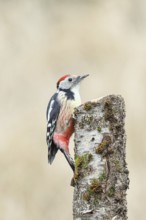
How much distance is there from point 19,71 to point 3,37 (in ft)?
3.05

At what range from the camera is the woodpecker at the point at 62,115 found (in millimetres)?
6438

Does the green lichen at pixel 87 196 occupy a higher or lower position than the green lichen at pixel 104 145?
lower

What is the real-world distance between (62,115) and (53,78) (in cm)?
639

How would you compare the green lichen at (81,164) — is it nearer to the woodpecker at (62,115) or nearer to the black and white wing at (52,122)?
the woodpecker at (62,115)

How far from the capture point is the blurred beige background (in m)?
11.7

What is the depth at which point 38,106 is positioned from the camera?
12523 mm

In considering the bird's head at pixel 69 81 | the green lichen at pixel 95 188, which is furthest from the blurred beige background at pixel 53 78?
the green lichen at pixel 95 188

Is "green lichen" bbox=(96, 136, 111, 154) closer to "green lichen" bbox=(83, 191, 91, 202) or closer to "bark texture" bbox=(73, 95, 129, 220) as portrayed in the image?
"bark texture" bbox=(73, 95, 129, 220)

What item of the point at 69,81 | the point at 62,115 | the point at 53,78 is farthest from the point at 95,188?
the point at 53,78

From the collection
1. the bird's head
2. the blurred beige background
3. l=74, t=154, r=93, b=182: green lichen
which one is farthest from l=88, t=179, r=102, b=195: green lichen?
the blurred beige background

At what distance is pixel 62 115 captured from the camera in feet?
21.1

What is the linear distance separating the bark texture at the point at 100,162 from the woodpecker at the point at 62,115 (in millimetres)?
962

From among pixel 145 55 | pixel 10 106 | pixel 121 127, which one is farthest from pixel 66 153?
pixel 145 55

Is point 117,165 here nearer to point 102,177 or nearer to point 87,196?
point 102,177
